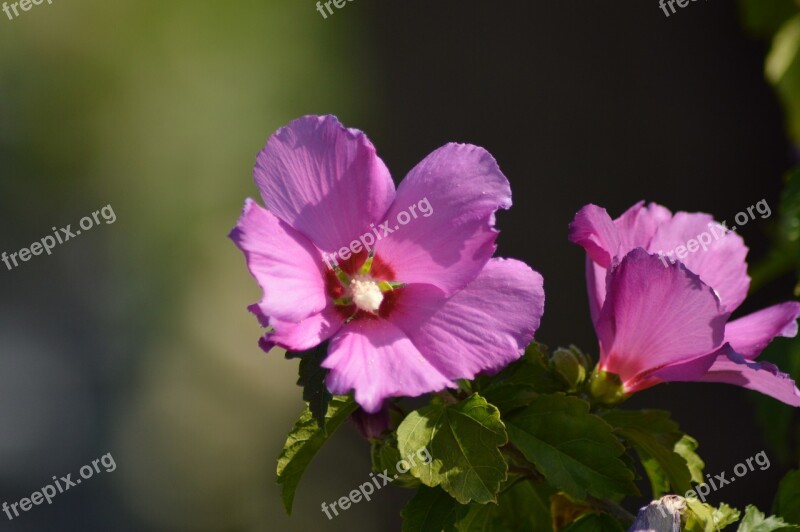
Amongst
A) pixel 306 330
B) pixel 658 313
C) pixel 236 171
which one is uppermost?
pixel 236 171

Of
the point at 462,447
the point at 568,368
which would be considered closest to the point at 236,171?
the point at 568,368

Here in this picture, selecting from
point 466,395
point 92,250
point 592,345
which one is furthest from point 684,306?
point 92,250

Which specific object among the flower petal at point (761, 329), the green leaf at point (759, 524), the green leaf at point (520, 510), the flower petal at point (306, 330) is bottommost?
the green leaf at point (759, 524)

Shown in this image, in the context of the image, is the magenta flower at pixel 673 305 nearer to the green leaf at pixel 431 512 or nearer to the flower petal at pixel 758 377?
the flower petal at pixel 758 377

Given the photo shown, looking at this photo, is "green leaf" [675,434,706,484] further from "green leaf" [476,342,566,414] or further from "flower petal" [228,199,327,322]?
"flower petal" [228,199,327,322]

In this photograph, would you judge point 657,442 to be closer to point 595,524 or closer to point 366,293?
point 595,524

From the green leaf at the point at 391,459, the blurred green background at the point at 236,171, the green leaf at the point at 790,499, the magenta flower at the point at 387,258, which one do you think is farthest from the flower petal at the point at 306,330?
the blurred green background at the point at 236,171

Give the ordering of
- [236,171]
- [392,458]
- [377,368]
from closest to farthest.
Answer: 1. [377,368]
2. [392,458]
3. [236,171]

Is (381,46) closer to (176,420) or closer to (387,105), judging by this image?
(387,105)
